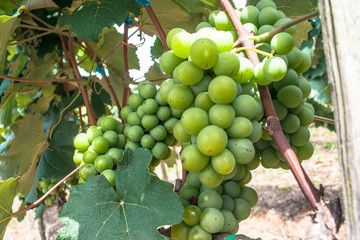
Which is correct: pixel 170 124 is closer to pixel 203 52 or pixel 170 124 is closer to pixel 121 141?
pixel 121 141

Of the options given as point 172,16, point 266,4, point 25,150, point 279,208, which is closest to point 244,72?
point 266,4

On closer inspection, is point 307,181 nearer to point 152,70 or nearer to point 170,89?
point 170,89

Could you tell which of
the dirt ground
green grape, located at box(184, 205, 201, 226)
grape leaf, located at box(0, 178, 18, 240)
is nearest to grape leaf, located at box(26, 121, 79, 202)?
grape leaf, located at box(0, 178, 18, 240)

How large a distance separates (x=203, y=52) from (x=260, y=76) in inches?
5.8

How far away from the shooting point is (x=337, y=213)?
20.9 inches

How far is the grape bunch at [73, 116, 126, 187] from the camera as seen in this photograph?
828 millimetres

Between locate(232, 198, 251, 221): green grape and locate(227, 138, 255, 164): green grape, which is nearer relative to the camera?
locate(227, 138, 255, 164): green grape

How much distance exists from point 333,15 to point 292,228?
3.90m

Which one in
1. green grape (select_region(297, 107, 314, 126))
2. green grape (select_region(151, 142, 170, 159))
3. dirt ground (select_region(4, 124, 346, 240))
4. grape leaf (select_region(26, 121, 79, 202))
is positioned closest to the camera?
green grape (select_region(297, 107, 314, 126))

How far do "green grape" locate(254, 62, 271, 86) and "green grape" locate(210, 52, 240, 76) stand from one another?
6 centimetres

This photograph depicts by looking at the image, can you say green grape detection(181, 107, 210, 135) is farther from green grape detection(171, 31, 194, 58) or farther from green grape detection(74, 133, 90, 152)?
green grape detection(74, 133, 90, 152)

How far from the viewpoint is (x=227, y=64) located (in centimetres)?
61

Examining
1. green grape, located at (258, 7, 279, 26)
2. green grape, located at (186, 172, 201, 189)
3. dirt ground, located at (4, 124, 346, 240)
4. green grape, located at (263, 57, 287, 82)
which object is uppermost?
green grape, located at (258, 7, 279, 26)

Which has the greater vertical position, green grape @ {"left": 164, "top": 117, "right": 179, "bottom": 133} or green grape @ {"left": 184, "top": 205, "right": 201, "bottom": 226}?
green grape @ {"left": 164, "top": 117, "right": 179, "bottom": 133}
